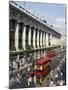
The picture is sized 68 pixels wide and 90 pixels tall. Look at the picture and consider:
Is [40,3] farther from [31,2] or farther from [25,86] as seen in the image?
[25,86]

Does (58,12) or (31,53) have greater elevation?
(58,12)

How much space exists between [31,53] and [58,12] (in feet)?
1.39

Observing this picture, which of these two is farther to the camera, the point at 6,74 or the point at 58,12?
the point at 58,12

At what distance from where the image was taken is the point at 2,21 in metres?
1.69

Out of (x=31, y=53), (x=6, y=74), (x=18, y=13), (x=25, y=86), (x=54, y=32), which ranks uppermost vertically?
(x=18, y=13)

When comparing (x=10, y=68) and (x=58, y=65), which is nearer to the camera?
(x=10, y=68)

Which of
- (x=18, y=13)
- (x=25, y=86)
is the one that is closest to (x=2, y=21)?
(x=18, y=13)

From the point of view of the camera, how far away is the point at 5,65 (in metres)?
1.69

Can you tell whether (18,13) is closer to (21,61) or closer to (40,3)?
(40,3)

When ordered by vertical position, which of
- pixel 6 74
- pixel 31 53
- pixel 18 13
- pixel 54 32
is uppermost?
pixel 18 13

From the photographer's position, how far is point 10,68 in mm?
1694

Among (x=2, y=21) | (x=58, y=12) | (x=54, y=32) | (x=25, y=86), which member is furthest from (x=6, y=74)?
(x=58, y=12)

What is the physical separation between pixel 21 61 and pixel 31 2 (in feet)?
1.62

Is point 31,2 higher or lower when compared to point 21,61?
higher
